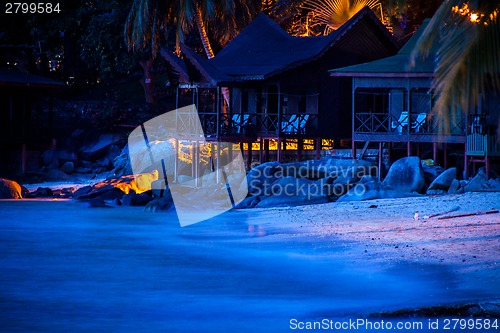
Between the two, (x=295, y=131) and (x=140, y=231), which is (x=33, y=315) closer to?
(x=140, y=231)

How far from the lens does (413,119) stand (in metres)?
28.2

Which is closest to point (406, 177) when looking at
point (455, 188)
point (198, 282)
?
point (455, 188)

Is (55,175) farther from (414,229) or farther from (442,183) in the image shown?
(414,229)

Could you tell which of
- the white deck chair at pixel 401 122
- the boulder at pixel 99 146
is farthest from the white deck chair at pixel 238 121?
the boulder at pixel 99 146

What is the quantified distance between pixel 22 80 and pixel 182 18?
7.40 m

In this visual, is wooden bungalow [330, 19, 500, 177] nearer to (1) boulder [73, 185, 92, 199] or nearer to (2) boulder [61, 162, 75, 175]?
(1) boulder [73, 185, 92, 199]

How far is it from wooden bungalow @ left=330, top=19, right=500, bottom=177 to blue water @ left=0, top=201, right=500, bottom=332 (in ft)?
23.1

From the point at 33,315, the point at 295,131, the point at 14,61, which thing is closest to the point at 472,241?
the point at 33,315

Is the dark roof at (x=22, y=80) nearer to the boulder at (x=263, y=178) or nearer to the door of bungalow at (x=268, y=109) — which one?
the door of bungalow at (x=268, y=109)

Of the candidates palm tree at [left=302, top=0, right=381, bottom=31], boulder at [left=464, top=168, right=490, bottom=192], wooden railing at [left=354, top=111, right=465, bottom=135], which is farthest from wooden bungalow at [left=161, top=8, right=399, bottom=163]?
boulder at [left=464, top=168, right=490, bottom=192]

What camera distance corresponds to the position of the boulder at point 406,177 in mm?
24078

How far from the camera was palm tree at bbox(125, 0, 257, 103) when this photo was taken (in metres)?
36.6

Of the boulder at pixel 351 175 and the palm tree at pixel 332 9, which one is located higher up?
the palm tree at pixel 332 9

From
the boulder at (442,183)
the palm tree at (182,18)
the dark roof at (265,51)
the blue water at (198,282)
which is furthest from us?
the palm tree at (182,18)
